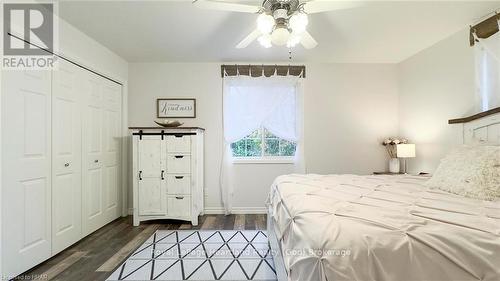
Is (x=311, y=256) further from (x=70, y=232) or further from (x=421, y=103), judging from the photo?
(x=421, y=103)

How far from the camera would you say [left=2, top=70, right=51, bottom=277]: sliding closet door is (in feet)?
6.18

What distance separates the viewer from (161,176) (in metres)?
3.24

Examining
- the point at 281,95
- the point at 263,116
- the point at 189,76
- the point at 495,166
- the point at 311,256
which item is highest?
the point at 189,76

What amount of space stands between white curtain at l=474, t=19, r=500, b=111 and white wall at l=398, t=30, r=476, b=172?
65mm

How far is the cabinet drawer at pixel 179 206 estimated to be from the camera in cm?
323

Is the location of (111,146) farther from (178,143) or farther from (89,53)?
(89,53)

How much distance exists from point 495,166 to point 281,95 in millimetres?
2580

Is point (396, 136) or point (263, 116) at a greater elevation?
point (263, 116)

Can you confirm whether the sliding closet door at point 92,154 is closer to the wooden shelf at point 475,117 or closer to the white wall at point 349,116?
the white wall at point 349,116

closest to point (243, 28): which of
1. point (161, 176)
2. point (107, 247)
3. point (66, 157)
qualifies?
point (161, 176)

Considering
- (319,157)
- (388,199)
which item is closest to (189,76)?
(319,157)

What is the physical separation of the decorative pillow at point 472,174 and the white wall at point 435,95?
37.5 inches

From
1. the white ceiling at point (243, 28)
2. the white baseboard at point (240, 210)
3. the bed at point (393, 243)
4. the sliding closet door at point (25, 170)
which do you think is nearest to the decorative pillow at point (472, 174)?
the bed at point (393, 243)

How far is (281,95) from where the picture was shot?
3734 mm
